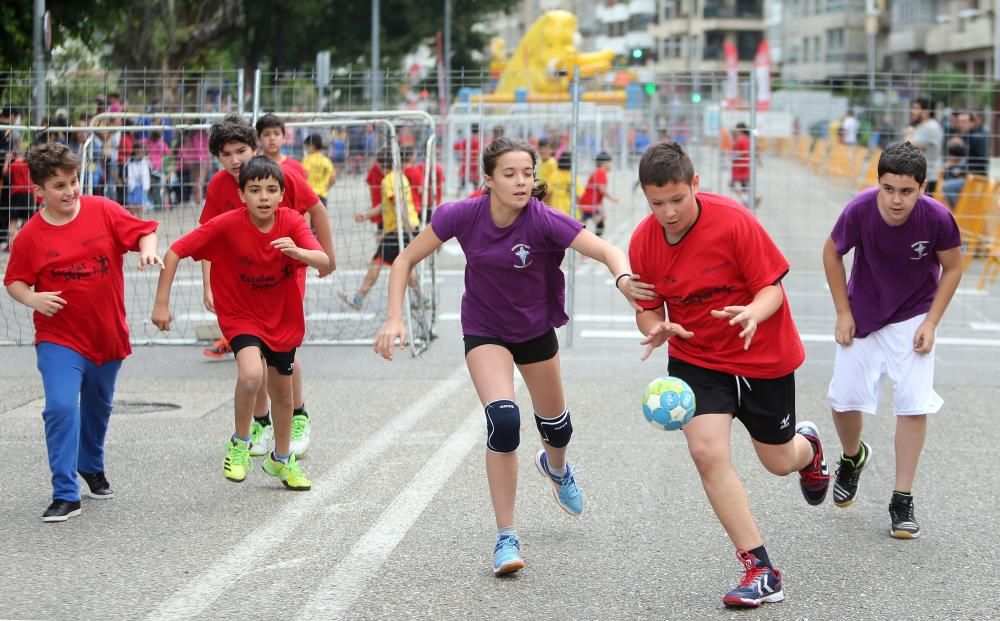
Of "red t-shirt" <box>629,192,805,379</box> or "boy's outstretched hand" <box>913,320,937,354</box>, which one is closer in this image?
"red t-shirt" <box>629,192,805,379</box>

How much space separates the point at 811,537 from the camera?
6207mm

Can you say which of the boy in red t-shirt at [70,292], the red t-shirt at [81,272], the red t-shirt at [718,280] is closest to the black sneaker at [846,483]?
the red t-shirt at [718,280]

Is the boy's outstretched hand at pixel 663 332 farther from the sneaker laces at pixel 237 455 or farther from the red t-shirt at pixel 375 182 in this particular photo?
the red t-shirt at pixel 375 182

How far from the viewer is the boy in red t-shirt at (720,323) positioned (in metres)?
5.22

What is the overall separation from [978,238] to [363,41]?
2712cm

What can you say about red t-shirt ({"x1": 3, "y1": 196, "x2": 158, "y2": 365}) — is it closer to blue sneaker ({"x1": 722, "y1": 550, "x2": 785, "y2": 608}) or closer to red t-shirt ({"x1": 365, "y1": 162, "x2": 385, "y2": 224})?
blue sneaker ({"x1": 722, "y1": 550, "x2": 785, "y2": 608})

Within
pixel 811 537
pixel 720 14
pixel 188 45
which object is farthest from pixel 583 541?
pixel 720 14

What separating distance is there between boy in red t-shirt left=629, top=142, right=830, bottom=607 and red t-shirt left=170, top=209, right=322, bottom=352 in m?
2.11

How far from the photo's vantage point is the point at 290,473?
23.2 ft

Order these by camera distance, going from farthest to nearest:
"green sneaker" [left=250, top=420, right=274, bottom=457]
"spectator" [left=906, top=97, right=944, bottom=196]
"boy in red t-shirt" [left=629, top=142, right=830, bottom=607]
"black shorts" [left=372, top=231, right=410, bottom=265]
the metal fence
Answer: "spectator" [left=906, top=97, right=944, bottom=196], "black shorts" [left=372, top=231, right=410, bottom=265], the metal fence, "green sneaker" [left=250, top=420, right=274, bottom=457], "boy in red t-shirt" [left=629, top=142, right=830, bottom=607]

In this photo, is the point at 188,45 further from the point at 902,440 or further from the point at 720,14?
the point at 720,14

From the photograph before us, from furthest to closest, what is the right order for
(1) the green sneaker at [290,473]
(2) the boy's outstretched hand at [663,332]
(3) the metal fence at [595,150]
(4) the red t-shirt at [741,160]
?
(4) the red t-shirt at [741,160] → (3) the metal fence at [595,150] → (1) the green sneaker at [290,473] → (2) the boy's outstretched hand at [663,332]

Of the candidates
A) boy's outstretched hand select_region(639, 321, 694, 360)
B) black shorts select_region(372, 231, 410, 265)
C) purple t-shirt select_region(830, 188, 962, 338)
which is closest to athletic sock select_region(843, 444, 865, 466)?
purple t-shirt select_region(830, 188, 962, 338)

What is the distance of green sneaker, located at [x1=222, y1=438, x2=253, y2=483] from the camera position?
7055mm
